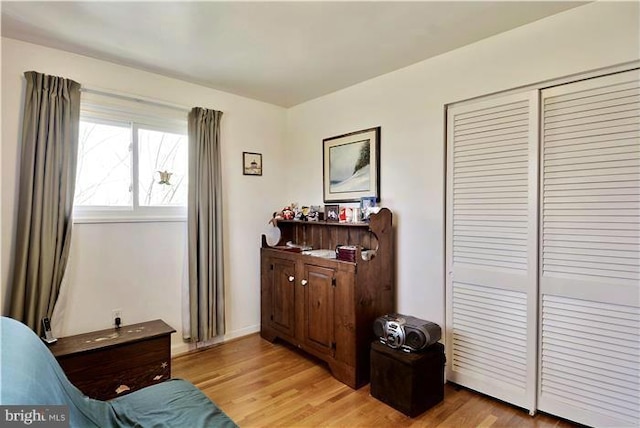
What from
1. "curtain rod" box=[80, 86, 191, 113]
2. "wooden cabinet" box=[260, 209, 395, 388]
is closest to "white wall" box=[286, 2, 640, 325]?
"wooden cabinet" box=[260, 209, 395, 388]

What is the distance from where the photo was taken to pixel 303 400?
90.5 inches

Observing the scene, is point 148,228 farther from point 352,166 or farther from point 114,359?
point 352,166

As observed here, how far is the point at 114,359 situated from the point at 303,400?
4.21ft

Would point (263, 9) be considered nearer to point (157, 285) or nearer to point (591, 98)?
point (591, 98)

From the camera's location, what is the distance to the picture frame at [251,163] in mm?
3514

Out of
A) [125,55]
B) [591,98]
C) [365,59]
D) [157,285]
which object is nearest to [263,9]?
[365,59]

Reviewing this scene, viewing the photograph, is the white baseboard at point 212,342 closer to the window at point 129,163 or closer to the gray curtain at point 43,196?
the gray curtain at point 43,196

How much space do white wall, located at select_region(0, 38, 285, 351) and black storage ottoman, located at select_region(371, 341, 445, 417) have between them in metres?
1.68

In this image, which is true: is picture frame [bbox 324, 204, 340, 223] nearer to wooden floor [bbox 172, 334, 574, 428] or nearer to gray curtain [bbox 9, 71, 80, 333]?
wooden floor [bbox 172, 334, 574, 428]

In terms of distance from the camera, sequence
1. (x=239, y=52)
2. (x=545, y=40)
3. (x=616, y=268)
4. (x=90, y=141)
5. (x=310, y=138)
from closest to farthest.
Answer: (x=616, y=268) → (x=545, y=40) → (x=239, y=52) → (x=90, y=141) → (x=310, y=138)

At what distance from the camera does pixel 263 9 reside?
1.94 meters

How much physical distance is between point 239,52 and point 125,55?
870 millimetres

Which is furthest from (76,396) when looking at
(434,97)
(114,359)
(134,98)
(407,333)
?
(434,97)

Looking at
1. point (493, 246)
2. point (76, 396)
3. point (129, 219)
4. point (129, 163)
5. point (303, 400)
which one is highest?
point (129, 163)
